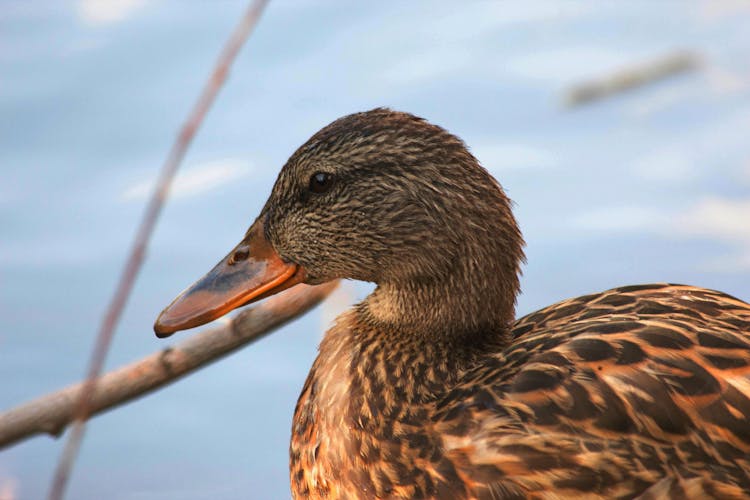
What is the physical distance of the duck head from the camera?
3.28 meters

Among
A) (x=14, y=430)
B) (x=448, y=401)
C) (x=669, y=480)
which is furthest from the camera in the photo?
(x=14, y=430)

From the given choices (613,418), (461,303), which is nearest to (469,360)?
(461,303)

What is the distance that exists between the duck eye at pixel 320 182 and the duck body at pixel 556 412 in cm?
47

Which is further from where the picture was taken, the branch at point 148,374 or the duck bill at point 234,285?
the branch at point 148,374

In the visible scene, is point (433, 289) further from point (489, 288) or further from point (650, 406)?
point (650, 406)

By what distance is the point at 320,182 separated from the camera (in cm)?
339

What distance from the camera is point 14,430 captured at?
137 inches

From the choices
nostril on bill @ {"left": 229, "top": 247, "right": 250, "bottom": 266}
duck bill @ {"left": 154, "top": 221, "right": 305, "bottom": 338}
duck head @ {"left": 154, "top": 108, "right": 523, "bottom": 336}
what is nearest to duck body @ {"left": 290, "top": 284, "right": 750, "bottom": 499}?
duck head @ {"left": 154, "top": 108, "right": 523, "bottom": 336}

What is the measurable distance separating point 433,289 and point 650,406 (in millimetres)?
692

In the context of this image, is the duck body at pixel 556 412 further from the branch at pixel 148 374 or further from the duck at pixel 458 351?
the branch at pixel 148 374

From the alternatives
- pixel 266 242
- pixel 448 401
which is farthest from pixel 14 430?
pixel 448 401

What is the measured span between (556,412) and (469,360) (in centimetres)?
38

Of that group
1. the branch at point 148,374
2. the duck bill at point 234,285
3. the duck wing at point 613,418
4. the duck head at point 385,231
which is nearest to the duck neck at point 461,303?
the duck head at point 385,231

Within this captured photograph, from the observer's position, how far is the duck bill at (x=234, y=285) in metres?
3.34
